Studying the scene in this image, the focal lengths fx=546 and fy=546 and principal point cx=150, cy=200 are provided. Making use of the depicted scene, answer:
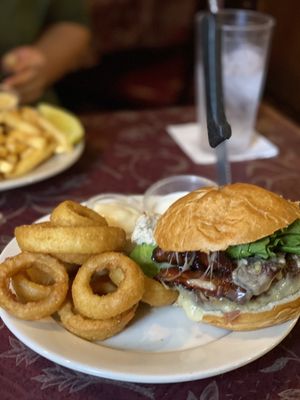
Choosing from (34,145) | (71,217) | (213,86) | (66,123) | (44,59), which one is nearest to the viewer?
(71,217)

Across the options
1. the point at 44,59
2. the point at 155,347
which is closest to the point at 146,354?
the point at 155,347

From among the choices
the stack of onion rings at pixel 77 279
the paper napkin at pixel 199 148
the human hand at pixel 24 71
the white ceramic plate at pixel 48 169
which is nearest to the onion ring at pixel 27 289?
the stack of onion rings at pixel 77 279

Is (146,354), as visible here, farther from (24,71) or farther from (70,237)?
(24,71)

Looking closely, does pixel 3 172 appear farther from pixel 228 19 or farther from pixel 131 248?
pixel 228 19

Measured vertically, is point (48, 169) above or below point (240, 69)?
below

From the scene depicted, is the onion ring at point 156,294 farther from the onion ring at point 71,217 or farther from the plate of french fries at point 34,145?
the plate of french fries at point 34,145

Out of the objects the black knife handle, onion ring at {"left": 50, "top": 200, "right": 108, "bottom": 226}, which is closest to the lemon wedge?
the black knife handle

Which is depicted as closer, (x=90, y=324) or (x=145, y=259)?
(x=90, y=324)

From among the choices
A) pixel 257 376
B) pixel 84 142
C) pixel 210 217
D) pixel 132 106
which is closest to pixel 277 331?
pixel 257 376
